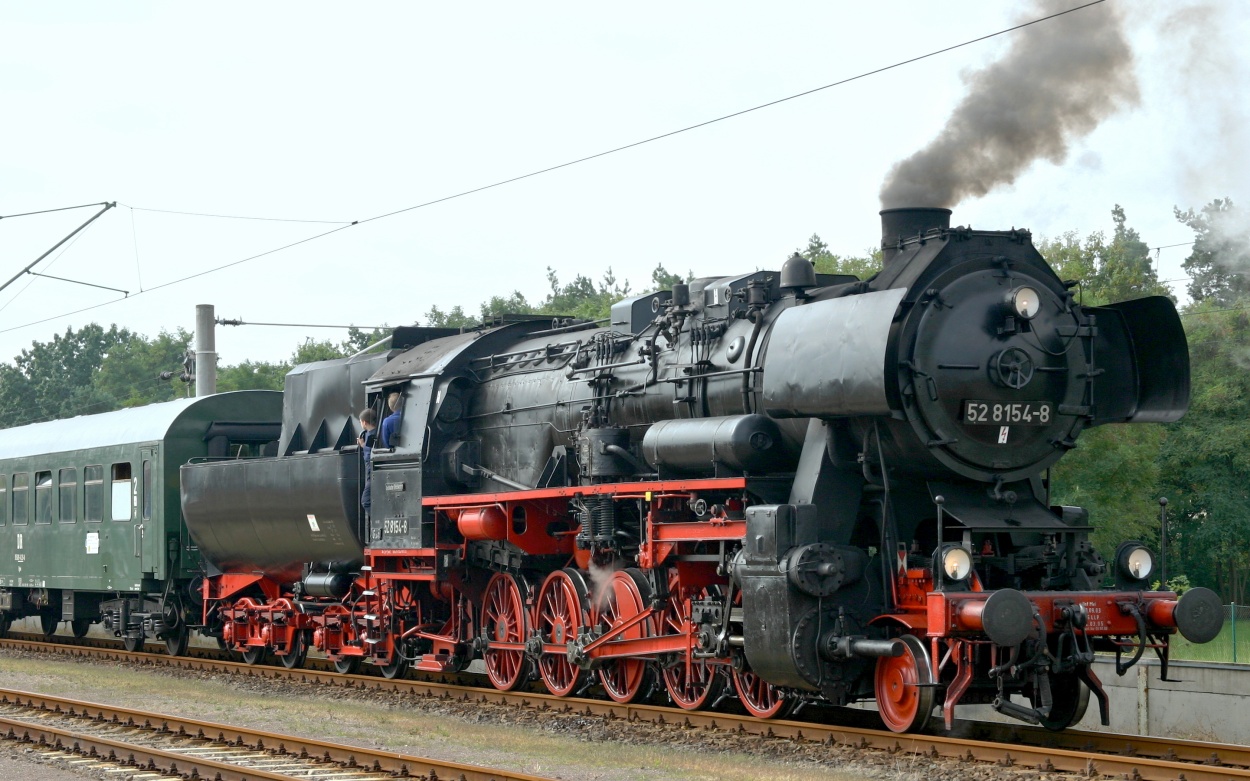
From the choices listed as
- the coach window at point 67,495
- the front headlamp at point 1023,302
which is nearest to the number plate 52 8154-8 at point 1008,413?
the front headlamp at point 1023,302

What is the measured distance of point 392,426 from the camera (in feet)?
52.3

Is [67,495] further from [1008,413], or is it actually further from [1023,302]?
[1023,302]

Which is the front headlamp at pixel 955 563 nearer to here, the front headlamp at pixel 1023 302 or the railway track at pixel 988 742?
the railway track at pixel 988 742

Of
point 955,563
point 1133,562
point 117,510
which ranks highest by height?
point 117,510

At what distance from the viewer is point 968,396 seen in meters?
10.5

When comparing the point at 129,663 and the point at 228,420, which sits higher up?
the point at 228,420

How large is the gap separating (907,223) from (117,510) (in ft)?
46.1

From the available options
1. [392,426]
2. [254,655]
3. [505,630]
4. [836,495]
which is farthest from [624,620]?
[254,655]

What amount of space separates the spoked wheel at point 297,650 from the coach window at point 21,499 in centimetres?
794

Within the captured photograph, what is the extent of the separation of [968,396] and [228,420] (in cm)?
1366

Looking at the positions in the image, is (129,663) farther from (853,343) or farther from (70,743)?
(853,343)

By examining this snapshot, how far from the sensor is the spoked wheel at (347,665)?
56.9 ft

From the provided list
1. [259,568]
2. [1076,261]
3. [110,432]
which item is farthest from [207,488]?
[1076,261]

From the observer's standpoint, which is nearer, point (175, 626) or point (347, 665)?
point (347, 665)
